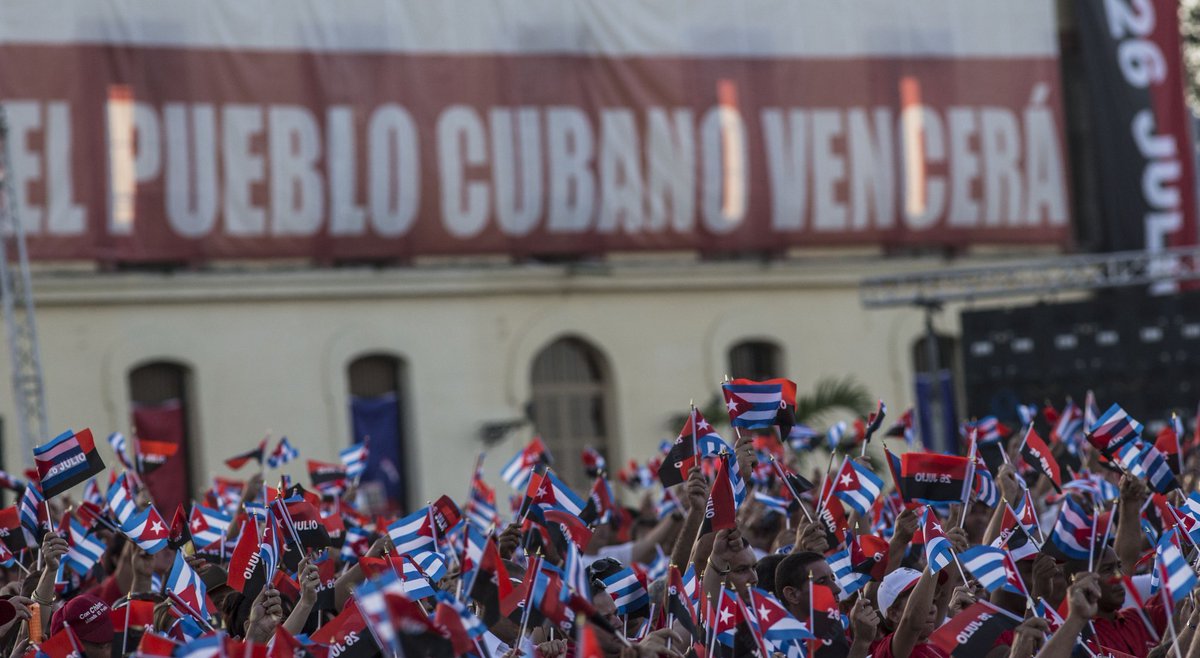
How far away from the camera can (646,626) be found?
327 inches

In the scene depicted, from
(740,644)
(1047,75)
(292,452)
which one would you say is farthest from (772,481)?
(1047,75)

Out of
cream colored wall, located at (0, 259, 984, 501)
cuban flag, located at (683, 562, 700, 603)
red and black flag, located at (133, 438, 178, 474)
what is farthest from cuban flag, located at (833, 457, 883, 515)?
cream colored wall, located at (0, 259, 984, 501)

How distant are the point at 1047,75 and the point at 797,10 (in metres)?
4.09

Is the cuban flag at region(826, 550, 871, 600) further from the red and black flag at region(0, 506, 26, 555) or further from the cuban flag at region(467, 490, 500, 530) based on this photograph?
the cuban flag at region(467, 490, 500, 530)

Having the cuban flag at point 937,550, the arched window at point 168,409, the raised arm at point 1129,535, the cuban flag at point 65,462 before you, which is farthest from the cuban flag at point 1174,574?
the arched window at point 168,409

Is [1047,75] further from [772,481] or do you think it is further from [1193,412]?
[772,481]

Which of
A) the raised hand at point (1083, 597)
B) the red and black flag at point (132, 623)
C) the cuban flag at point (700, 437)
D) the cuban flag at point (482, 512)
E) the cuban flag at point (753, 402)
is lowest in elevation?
the cuban flag at point (482, 512)

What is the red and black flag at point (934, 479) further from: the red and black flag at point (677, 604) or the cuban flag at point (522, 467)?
the cuban flag at point (522, 467)

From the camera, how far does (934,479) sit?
9.49m

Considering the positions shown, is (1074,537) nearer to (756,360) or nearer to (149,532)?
(149,532)

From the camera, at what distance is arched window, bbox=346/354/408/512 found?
25922 millimetres

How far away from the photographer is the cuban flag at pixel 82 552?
35.1ft

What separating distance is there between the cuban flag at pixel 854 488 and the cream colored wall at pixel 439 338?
14.7 meters

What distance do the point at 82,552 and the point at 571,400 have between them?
17.0m
